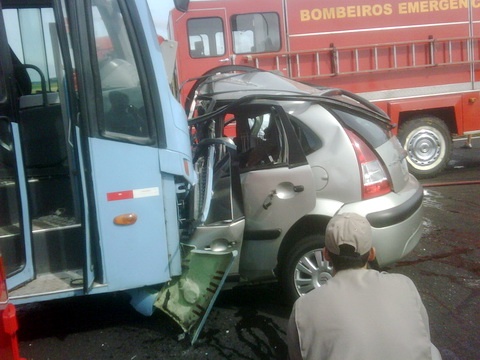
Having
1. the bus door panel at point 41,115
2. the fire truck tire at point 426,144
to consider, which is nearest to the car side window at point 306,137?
the bus door panel at point 41,115

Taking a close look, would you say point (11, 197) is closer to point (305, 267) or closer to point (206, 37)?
point (305, 267)

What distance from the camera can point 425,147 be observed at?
1017 centimetres

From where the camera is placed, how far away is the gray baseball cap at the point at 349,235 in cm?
226

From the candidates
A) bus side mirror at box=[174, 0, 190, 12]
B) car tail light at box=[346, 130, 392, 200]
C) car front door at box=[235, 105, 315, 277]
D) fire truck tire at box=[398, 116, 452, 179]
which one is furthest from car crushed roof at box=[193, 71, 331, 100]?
fire truck tire at box=[398, 116, 452, 179]

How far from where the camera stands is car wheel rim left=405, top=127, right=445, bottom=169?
1009cm

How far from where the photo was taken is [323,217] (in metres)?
4.55

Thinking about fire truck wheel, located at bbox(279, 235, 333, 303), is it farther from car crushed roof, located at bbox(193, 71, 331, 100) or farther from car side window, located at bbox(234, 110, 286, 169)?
car crushed roof, located at bbox(193, 71, 331, 100)

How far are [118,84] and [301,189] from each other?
1567mm

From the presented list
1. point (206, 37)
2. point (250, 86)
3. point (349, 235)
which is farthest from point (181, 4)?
point (206, 37)

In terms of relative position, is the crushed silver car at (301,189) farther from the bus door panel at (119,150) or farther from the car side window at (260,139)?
the bus door panel at (119,150)

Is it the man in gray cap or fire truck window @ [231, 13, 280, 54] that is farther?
fire truck window @ [231, 13, 280, 54]

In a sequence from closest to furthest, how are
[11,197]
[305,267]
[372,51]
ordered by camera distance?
[11,197]
[305,267]
[372,51]

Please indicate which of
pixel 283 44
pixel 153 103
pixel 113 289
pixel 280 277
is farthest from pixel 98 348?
pixel 283 44

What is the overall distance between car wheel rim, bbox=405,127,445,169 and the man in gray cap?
8.25 meters
